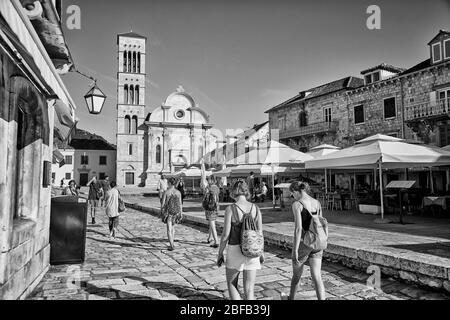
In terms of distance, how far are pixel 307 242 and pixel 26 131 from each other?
395 centimetres

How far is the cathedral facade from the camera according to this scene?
44.8m

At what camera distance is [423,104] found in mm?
18031

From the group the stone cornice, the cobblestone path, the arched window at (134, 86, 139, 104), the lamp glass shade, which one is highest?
the arched window at (134, 86, 139, 104)

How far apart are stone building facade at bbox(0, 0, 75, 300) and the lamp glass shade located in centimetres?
92

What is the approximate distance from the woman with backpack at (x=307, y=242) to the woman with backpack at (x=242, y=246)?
44cm

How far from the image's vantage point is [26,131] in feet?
14.4

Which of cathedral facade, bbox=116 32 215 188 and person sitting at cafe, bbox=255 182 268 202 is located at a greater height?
cathedral facade, bbox=116 32 215 188

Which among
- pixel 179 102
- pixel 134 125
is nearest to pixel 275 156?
pixel 179 102

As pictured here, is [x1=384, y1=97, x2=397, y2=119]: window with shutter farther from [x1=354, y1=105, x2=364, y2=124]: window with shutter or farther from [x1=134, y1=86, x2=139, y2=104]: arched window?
[x1=134, y1=86, x2=139, y2=104]: arched window

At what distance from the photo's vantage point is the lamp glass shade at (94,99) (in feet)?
21.6

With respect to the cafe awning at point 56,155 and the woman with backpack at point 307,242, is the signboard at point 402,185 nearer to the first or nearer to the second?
the woman with backpack at point 307,242

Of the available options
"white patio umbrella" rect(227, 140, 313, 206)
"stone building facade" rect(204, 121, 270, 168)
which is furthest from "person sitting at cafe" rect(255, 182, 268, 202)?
"stone building facade" rect(204, 121, 270, 168)

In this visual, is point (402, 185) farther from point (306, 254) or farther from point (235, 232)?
point (235, 232)
